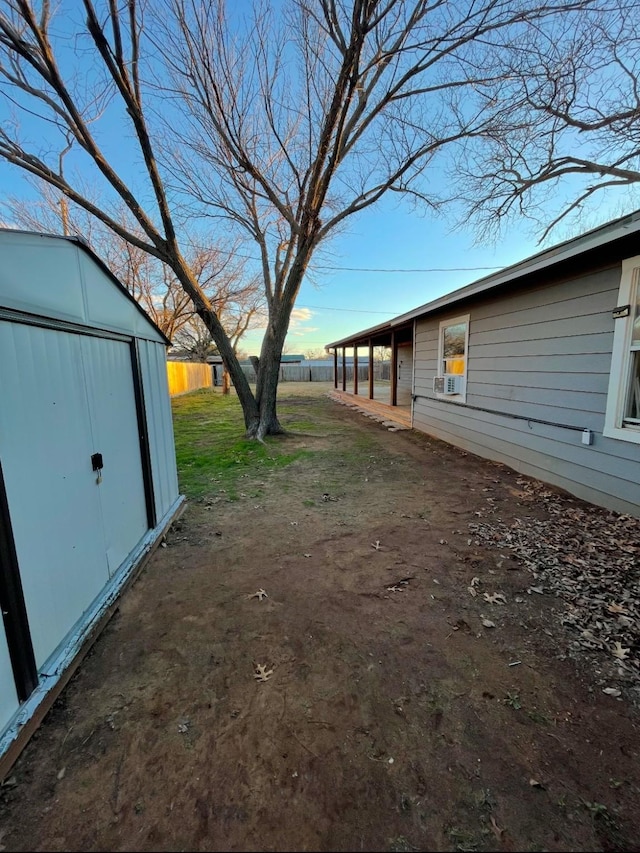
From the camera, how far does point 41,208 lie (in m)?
11.4

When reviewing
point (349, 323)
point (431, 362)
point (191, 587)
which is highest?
point (349, 323)

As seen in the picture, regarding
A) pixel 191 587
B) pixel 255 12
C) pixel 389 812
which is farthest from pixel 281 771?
pixel 255 12

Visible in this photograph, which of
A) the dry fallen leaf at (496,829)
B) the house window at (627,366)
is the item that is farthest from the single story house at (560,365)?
the dry fallen leaf at (496,829)

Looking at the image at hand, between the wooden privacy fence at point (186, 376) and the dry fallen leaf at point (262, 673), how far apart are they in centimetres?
1436

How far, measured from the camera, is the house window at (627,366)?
3500mm

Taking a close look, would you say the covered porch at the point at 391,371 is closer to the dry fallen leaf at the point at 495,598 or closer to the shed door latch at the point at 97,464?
the dry fallen leaf at the point at 495,598

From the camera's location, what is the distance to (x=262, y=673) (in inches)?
76.3

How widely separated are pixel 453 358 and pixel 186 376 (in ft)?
54.9

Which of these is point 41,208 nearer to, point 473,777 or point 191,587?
point 191,587

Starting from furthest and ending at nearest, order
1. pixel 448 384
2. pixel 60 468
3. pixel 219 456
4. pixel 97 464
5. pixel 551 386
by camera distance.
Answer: pixel 448 384, pixel 219 456, pixel 551 386, pixel 97 464, pixel 60 468

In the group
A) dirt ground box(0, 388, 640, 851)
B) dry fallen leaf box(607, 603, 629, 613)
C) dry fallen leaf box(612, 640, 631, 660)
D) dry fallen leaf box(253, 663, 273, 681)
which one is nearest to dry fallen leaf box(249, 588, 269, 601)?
dirt ground box(0, 388, 640, 851)

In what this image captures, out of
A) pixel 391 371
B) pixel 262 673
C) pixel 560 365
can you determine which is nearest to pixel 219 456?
pixel 262 673

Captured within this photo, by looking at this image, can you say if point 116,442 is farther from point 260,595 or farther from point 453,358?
point 453,358

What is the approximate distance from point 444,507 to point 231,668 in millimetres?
2918
